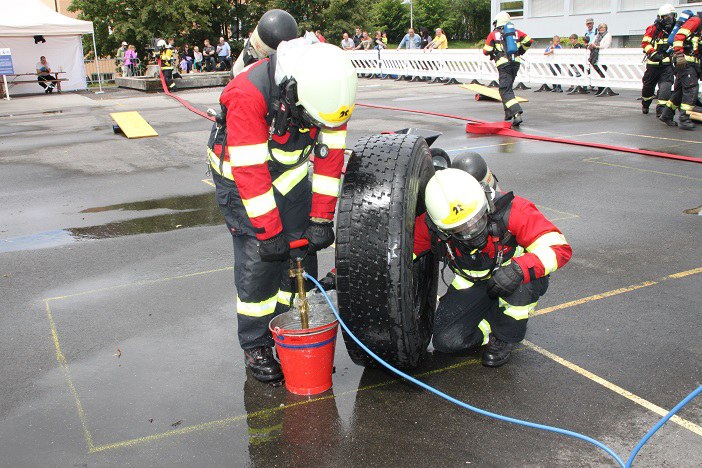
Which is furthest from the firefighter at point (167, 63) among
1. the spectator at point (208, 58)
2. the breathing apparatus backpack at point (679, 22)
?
the breathing apparatus backpack at point (679, 22)

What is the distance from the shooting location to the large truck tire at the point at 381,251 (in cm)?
329

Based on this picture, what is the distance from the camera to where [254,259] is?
368 centimetres

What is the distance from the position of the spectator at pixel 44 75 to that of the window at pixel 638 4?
97.3 feet

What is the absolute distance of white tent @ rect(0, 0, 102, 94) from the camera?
2433cm

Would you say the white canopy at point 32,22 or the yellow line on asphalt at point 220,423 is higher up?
the white canopy at point 32,22

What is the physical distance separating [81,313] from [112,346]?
2.36 ft

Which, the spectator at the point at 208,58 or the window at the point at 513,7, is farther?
the window at the point at 513,7

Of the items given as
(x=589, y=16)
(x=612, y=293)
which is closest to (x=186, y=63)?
(x=589, y=16)

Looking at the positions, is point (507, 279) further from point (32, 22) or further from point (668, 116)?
point (32, 22)

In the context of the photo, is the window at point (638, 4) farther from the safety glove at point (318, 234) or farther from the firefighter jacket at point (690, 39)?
the safety glove at point (318, 234)

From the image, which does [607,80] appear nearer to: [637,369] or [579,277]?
[579,277]

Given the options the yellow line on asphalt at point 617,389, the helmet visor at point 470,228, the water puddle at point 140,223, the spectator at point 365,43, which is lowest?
the water puddle at point 140,223

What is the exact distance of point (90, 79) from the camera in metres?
35.4

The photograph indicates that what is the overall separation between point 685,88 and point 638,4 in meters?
28.7
